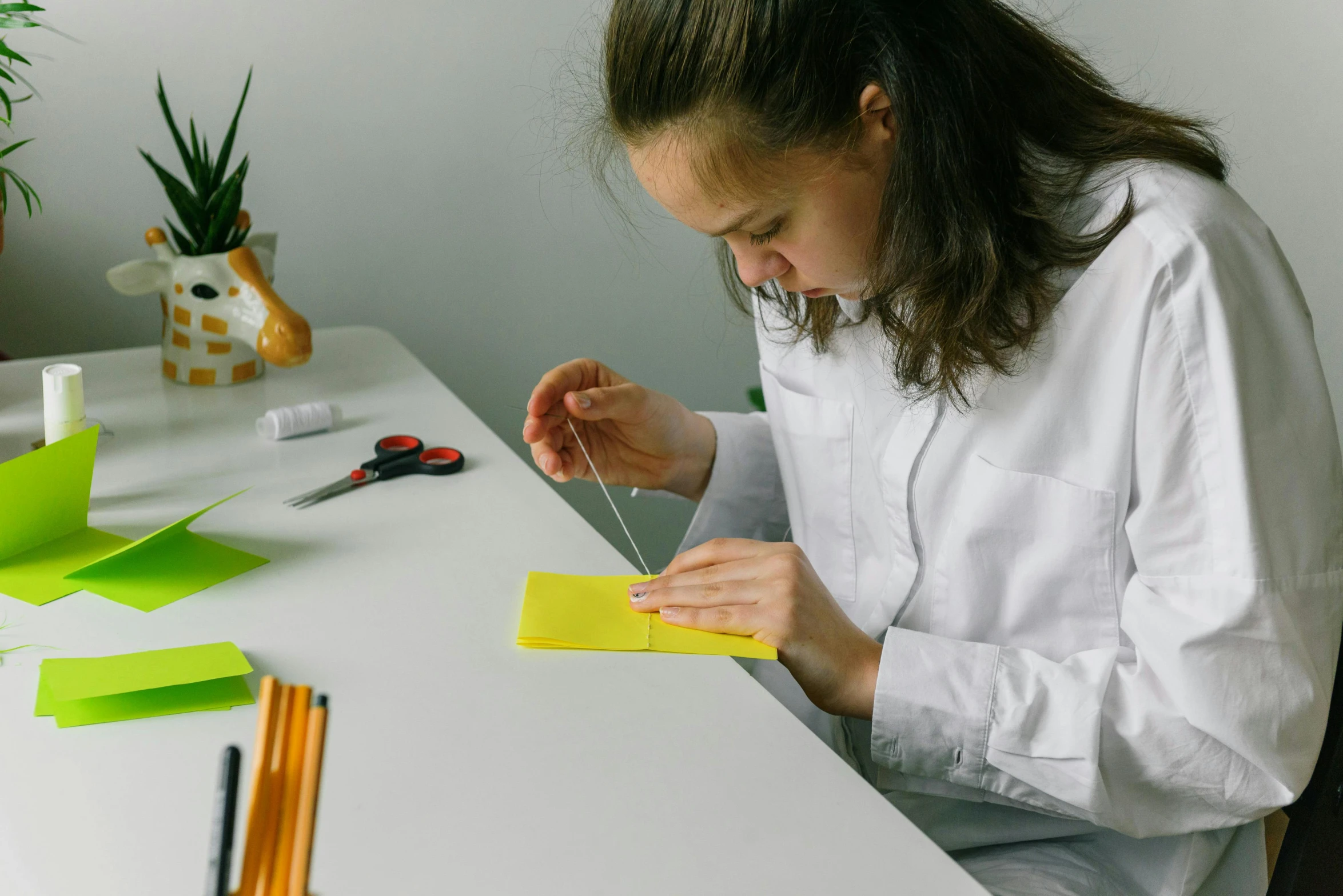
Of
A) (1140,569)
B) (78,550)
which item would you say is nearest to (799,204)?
(1140,569)

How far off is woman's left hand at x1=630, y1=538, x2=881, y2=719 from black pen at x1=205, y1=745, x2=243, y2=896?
48 centimetres

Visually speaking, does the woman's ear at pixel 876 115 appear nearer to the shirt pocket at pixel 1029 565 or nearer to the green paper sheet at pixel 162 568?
the shirt pocket at pixel 1029 565

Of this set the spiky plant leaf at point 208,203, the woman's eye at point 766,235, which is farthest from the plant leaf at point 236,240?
the woman's eye at point 766,235

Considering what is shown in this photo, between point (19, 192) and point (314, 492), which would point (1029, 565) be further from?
point (19, 192)

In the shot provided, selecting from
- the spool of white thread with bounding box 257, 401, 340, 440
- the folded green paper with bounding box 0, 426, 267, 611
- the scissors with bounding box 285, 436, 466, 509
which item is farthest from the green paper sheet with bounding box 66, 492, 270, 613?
the spool of white thread with bounding box 257, 401, 340, 440

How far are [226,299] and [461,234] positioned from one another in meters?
0.51

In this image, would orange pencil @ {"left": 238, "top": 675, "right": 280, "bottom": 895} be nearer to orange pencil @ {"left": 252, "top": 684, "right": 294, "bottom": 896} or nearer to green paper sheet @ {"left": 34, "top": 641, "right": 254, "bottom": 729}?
orange pencil @ {"left": 252, "top": 684, "right": 294, "bottom": 896}

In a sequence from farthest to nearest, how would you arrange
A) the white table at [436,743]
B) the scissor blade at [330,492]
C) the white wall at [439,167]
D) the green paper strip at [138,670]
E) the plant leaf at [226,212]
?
the white wall at [439,167] → the plant leaf at [226,212] → the scissor blade at [330,492] → the green paper strip at [138,670] → the white table at [436,743]

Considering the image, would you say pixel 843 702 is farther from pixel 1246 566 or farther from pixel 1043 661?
pixel 1246 566

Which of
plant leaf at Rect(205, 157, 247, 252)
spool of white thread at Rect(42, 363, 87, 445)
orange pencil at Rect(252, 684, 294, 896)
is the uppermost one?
plant leaf at Rect(205, 157, 247, 252)

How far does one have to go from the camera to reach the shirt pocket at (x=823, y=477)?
101 centimetres

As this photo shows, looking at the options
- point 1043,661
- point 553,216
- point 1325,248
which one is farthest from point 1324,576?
point 553,216

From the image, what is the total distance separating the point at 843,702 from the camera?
2.63 ft

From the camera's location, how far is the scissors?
95 centimetres
